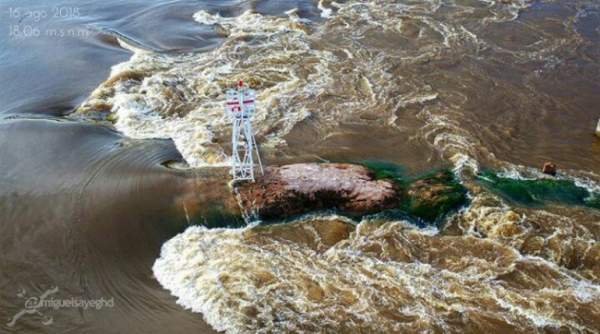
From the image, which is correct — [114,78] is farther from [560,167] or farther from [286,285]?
[560,167]

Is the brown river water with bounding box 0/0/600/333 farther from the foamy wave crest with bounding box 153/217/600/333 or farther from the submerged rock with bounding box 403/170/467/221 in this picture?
the submerged rock with bounding box 403/170/467/221

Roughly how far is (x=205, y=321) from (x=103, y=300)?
214 centimetres

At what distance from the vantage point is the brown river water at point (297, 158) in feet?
30.4

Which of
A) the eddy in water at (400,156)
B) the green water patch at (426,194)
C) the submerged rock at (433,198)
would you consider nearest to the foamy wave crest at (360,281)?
the eddy in water at (400,156)

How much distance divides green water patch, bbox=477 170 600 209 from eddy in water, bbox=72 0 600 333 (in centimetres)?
5

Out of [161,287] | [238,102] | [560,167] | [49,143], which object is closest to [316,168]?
[238,102]

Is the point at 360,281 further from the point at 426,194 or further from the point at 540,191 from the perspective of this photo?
the point at 540,191

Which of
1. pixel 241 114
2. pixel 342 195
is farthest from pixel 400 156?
pixel 241 114

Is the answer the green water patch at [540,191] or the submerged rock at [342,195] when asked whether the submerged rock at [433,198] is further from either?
the green water patch at [540,191]

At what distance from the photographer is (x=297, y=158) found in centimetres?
1331

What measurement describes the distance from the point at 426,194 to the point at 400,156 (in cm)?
206

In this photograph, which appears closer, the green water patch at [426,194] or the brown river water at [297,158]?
the brown river water at [297,158]

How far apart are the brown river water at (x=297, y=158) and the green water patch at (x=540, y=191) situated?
33 cm

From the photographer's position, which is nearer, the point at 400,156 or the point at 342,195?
the point at 342,195
